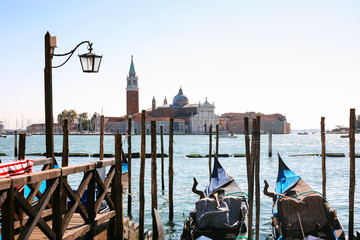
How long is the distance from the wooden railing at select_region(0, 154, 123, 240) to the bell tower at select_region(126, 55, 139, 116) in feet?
222

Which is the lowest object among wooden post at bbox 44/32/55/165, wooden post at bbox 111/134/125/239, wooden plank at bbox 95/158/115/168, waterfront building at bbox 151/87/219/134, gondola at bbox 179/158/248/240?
gondola at bbox 179/158/248/240

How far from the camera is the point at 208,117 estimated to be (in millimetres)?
75250

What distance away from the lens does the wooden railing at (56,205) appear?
254cm

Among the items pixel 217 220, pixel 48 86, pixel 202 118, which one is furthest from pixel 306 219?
pixel 202 118

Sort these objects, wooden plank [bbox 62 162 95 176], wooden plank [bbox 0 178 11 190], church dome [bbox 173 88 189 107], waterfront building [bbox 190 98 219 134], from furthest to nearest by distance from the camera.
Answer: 1. church dome [bbox 173 88 189 107]
2. waterfront building [bbox 190 98 219 134]
3. wooden plank [bbox 62 162 95 176]
4. wooden plank [bbox 0 178 11 190]

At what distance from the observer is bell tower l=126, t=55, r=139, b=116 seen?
71562 mm

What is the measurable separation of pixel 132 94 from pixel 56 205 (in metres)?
69.4

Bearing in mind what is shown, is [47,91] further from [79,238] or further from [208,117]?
[208,117]

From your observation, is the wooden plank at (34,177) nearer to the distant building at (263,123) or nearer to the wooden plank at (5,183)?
the wooden plank at (5,183)

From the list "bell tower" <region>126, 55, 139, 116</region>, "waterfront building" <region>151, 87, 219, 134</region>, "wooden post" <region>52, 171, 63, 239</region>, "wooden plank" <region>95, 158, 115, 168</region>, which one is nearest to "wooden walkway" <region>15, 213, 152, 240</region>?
"wooden post" <region>52, 171, 63, 239</region>

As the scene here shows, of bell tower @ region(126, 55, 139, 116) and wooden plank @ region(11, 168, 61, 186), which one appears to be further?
bell tower @ region(126, 55, 139, 116)

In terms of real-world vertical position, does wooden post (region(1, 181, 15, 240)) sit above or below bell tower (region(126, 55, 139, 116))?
below

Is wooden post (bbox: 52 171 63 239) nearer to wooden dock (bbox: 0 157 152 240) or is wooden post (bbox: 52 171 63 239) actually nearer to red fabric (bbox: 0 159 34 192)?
wooden dock (bbox: 0 157 152 240)

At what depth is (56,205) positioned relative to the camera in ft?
10.1
